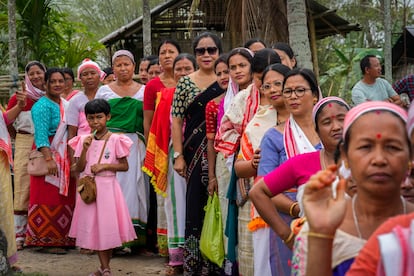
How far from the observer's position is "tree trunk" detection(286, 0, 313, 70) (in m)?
8.46

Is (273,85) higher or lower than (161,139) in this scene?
higher

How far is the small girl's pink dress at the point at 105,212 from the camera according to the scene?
20.8ft

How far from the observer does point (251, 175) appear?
4.63 m

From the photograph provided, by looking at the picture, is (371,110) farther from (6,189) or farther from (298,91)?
(6,189)

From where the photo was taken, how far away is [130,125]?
7.58m

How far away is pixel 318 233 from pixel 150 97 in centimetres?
516

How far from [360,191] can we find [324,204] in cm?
26

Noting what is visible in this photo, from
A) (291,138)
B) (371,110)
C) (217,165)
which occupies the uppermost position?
(371,110)

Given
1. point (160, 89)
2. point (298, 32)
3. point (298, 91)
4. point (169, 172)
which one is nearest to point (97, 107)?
point (160, 89)

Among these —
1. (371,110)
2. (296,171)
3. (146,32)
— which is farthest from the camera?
(146,32)

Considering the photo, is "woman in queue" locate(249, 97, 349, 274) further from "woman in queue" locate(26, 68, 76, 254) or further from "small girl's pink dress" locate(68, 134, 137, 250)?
"woman in queue" locate(26, 68, 76, 254)

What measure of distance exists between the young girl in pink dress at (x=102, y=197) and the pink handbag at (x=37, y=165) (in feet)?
3.80

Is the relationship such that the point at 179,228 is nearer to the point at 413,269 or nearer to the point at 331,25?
the point at 413,269

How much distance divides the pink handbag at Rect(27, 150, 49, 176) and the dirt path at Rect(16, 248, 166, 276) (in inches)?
36.5
